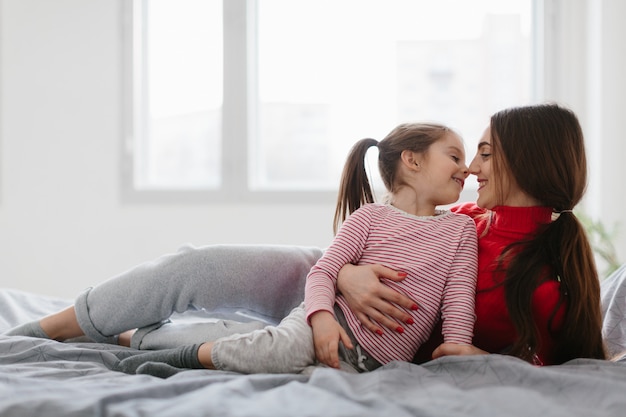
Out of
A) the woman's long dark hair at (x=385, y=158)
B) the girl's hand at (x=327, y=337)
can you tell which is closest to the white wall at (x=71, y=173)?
the woman's long dark hair at (x=385, y=158)

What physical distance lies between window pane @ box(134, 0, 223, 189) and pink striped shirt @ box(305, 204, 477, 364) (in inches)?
93.4

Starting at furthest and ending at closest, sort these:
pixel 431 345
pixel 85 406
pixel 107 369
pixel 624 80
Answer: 1. pixel 624 80
2. pixel 431 345
3. pixel 107 369
4. pixel 85 406

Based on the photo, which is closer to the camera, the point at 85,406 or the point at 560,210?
the point at 85,406

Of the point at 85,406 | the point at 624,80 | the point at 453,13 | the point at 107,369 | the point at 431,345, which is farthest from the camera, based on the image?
the point at 453,13

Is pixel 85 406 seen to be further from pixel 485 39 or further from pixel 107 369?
pixel 485 39

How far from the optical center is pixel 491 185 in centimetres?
152

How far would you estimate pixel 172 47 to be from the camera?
151 inches

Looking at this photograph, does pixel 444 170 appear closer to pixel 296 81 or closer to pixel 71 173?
pixel 296 81

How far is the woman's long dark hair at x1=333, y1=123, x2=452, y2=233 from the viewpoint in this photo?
1.59 metres

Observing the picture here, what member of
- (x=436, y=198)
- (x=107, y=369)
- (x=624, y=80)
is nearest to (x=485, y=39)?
(x=624, y=80)

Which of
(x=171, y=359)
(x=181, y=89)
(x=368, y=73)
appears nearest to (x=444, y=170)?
(x=171, y=359)

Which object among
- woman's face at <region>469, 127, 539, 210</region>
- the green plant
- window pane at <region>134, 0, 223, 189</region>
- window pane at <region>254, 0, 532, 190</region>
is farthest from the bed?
window pane at <region>134, 0, 223, 189</region>

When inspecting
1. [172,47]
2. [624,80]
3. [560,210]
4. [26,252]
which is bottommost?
[26,252]

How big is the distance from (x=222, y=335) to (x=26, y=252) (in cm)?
266
